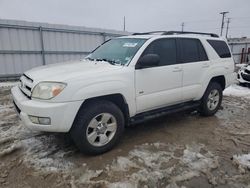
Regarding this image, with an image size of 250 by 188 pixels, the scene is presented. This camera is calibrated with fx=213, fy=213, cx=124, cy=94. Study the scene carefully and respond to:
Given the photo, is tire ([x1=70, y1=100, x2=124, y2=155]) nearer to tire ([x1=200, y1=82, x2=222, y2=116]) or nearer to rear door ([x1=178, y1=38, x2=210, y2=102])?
rear door ([x1=178, y1=38, x2=210, y2=102])

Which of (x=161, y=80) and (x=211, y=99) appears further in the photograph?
(x=211, y=99)

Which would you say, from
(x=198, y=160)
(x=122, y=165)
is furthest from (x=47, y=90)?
(x=198, y=160)

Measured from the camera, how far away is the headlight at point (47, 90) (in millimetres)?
2732

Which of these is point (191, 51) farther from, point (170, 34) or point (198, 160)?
point (198, 160)

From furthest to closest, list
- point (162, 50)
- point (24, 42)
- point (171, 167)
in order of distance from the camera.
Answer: point (24, 42) → point (162, 50) → point (171, 167)

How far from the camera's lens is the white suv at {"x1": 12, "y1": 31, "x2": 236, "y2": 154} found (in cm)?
278

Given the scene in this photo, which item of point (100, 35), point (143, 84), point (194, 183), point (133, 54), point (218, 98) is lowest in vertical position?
point (194, 183)

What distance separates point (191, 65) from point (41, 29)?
789cm

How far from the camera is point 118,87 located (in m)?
3.16

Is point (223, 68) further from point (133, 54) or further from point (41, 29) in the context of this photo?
point (41, 29)

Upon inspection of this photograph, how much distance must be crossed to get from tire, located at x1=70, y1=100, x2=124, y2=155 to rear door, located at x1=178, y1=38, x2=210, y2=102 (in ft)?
5.53

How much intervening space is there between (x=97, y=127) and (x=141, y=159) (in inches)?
31.3

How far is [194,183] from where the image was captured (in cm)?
262

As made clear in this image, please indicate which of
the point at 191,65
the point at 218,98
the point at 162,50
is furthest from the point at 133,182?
the point at 218,98
